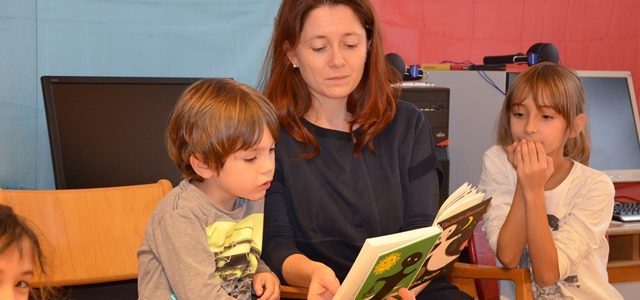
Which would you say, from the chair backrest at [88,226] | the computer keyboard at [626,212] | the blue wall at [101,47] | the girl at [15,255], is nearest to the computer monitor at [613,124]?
the computer keyboard at [626,212]

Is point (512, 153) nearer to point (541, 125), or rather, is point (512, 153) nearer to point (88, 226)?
point (541, 125)

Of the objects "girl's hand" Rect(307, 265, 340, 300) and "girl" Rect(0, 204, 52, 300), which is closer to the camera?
"girl" Rect(0, 204, 52, 300)

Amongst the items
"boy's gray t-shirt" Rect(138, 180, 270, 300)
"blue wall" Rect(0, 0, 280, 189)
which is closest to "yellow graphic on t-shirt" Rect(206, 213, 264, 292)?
"boy's gray t-shirt" Rect(138, 180, 270, 300)

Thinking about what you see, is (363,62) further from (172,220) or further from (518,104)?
(172,220)

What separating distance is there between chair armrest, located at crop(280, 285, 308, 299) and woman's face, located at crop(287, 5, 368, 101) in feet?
1.48

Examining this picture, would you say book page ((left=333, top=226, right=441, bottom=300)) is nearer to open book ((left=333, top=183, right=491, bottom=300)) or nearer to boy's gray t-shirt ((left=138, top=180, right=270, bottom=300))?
open book ((left=333, top=183, right=491, bottom=300))

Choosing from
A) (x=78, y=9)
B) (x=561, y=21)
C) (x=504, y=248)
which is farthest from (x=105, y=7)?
(x=561, y=21)

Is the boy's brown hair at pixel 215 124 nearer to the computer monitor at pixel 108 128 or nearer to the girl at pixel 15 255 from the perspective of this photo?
the girl at pixel 15 255

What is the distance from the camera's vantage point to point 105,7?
8.91 feet

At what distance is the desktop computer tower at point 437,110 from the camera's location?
2.83 metres

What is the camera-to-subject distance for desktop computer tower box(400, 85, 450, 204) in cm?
283

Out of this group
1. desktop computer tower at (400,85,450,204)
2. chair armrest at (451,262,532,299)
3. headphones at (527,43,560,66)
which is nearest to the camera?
chair armrest at (451,262,532,299)

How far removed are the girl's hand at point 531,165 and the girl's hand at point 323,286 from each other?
662mm

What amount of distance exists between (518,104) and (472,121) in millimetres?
933
